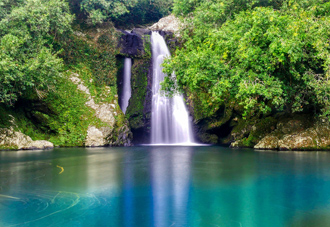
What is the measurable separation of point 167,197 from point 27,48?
17993 millimetres

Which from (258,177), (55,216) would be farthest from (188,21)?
(55,216)

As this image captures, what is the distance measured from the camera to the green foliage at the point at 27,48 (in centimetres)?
1652

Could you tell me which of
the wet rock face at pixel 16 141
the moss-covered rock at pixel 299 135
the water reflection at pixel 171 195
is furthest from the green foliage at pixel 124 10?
the water reflection at pixel 171 195

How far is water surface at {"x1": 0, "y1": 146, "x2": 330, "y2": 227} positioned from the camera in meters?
4.51

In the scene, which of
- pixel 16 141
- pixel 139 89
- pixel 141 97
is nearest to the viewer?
pixel 16 141

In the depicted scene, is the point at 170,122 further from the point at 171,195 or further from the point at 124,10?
the point at 171,195

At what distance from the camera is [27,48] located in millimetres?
19312

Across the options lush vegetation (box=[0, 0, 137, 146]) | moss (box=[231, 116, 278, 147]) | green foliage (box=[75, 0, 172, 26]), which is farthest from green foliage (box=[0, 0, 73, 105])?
moss (box=[231, 116, 278, 147])

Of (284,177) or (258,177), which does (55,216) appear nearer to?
(258,177)

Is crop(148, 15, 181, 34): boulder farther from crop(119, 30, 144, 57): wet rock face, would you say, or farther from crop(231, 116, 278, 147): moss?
crop(231, 116, 278, 147): moss

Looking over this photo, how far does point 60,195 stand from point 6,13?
742 inches

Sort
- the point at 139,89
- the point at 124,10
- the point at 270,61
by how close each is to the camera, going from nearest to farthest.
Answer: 1. the point at 270,61
2. the point at 139,89
3. the point at 124,10

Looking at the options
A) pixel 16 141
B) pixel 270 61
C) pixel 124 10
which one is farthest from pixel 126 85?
pixel 270 61

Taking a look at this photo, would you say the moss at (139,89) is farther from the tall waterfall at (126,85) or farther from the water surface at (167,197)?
the water surface at (167,197)
